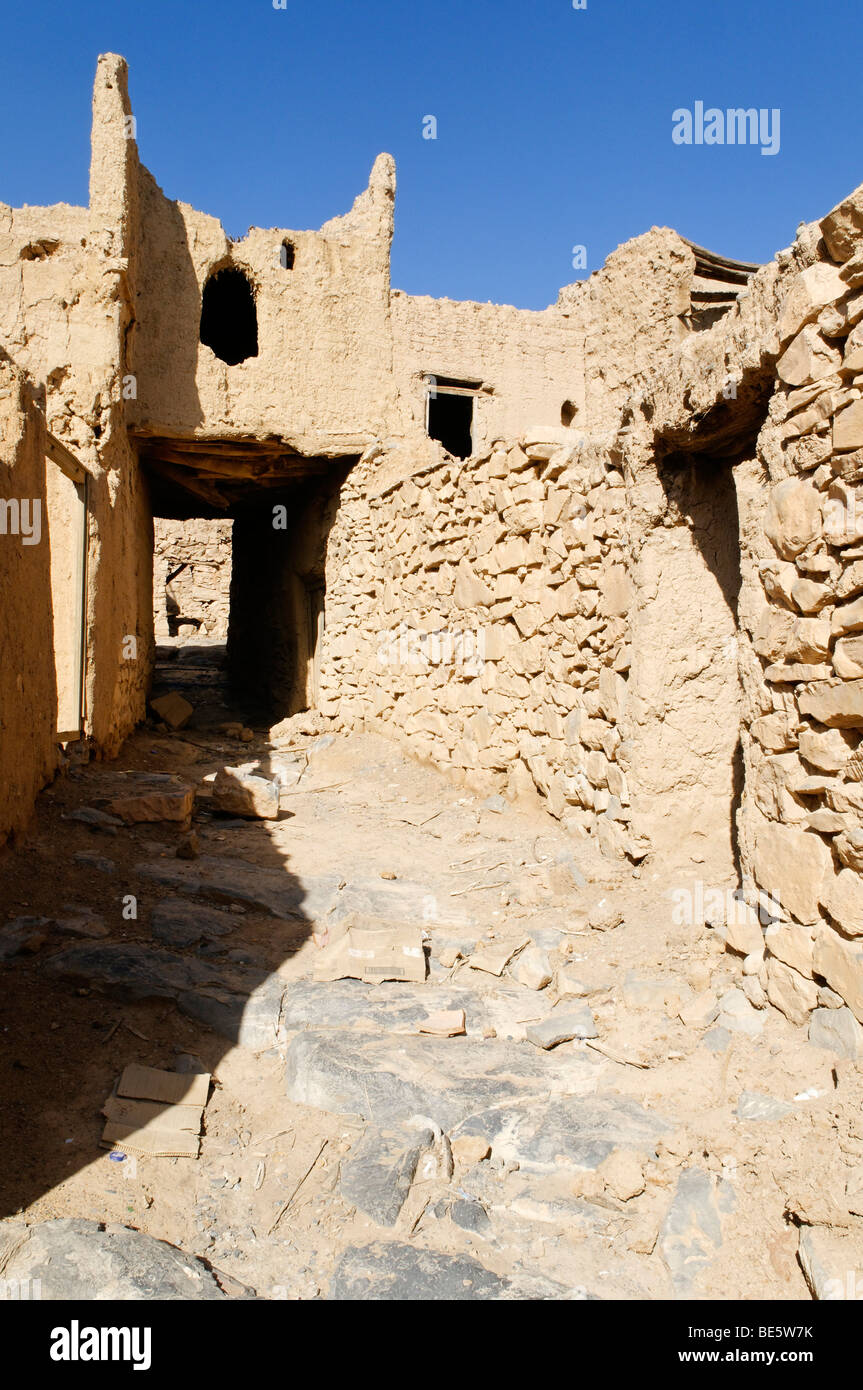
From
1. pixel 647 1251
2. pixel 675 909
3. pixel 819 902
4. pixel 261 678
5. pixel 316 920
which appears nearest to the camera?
pixel 647 1251

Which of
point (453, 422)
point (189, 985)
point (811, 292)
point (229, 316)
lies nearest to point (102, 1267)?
point (189, 985)

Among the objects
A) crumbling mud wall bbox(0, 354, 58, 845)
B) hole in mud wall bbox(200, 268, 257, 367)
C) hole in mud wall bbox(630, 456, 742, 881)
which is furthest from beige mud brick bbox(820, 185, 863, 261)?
hole in mud wall bbox(200, 268, 257, 367)

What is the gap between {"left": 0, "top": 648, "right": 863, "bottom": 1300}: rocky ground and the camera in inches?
95.6

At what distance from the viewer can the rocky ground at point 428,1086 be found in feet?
7.97

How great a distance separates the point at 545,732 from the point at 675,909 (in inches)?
71.6

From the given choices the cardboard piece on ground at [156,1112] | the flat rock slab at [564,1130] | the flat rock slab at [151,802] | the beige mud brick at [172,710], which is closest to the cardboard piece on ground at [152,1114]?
the cardboard piece on ground at [156,1112]

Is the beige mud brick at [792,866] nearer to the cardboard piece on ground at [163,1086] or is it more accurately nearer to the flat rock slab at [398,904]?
the flat rock slab at [398,904]

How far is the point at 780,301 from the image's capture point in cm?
322

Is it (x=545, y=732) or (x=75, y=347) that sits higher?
(x=75, y=347)

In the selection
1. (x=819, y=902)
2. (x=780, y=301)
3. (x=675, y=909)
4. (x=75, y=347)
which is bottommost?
(x=675, y=909)

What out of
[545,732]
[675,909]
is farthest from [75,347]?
[675,909]

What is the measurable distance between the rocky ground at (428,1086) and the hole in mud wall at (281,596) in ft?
17.8
